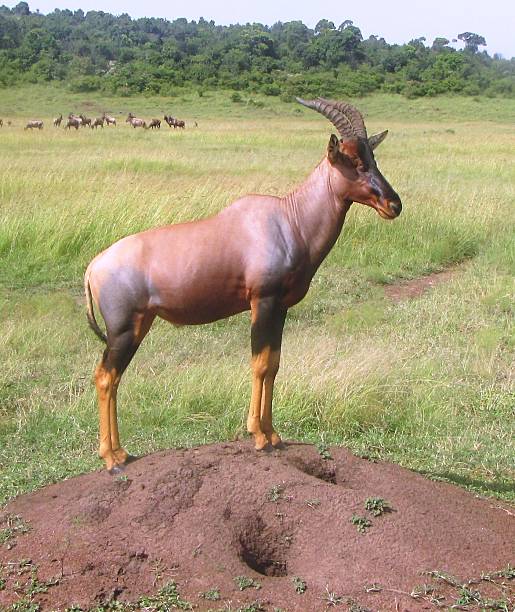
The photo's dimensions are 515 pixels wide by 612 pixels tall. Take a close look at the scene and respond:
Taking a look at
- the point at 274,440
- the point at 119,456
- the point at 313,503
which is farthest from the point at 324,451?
the point at 119,456

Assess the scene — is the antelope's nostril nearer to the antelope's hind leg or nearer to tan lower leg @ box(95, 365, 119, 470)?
the antelope's hind leg

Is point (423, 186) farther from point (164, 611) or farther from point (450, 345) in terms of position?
point (164, 611)

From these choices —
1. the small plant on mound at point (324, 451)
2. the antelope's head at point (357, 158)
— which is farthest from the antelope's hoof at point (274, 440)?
the antelope's head at point (357, 158)

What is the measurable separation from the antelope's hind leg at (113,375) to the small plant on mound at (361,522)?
1.16 metres

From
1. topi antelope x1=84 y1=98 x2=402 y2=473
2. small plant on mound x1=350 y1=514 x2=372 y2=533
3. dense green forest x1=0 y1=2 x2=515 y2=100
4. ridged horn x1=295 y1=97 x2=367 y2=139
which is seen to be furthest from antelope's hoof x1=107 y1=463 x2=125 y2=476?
dense green forest x1=0 y1=2 x2=515 y2=100

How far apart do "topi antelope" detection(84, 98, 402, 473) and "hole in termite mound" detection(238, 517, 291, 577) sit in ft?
2.25

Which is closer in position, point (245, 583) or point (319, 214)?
point (245, 583)

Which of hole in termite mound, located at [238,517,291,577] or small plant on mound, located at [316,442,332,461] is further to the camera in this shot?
small plant on mound, located at [316,442,332,461]

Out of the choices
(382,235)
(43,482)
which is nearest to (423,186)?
(382,235)

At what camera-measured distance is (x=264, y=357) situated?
411cm

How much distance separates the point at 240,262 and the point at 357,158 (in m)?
0.72

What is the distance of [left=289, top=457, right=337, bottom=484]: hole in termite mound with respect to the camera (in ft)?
14.5

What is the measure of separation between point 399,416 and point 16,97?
4652 cm

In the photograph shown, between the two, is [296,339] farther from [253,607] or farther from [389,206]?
[253,607]
